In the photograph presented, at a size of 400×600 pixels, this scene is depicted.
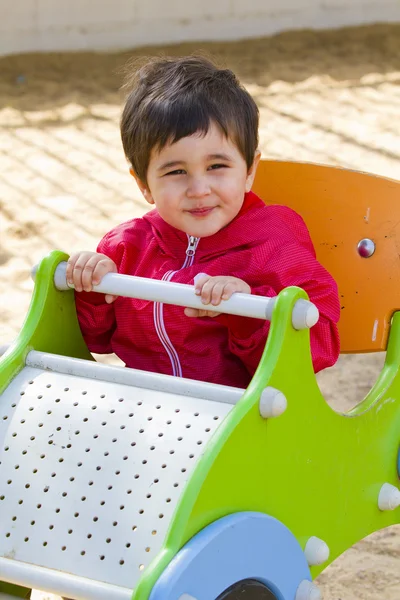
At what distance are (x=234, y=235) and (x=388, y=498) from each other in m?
0.50

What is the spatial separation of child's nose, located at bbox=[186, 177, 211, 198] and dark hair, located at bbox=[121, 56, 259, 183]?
2.8 inches

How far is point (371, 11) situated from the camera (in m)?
5.71

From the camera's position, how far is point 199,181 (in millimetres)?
1505

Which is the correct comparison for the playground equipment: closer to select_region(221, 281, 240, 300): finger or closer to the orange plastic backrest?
select_region(221, 281, 240, 300): finger

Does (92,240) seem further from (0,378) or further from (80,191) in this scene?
(0,378)

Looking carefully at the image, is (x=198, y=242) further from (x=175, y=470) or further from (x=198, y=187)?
(x=175, y=470)

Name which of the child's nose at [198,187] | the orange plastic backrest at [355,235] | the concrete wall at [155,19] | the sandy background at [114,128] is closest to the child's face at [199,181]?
the child's nose at [198,187]

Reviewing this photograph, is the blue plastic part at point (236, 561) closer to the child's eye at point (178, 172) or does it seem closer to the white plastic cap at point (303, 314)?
the white plastic cap at point (303, 314)

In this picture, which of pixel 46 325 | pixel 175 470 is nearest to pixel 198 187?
pixel 46 325

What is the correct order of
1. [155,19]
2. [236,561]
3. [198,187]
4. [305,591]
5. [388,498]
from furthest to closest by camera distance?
[155,19]
[388,498]
[198,187]
[305,591]
[236,561]

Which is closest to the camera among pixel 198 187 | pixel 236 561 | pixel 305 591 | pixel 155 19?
pixel 236 561

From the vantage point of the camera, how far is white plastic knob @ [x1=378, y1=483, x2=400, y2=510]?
1601 mm

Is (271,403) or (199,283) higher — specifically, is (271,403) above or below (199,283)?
below

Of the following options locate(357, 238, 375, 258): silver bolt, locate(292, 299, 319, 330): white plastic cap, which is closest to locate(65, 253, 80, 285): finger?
locate(292, 299, 319, 330): white plastic cap
